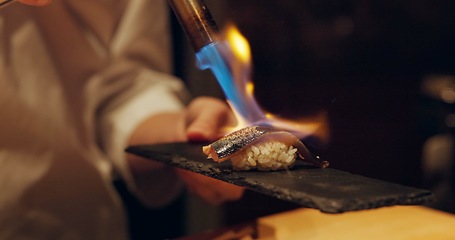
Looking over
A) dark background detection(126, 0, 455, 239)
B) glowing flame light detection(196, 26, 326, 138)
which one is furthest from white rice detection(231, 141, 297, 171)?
dark background detection(126, 0, 455, 239)

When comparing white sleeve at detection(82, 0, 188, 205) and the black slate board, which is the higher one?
white sleeve at detection(82, 0, 188, 205)

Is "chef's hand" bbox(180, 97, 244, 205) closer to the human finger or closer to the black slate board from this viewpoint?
the human finger

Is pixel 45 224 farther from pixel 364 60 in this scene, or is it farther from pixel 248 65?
pixel 364 60

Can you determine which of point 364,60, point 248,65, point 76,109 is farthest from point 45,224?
point 364,60

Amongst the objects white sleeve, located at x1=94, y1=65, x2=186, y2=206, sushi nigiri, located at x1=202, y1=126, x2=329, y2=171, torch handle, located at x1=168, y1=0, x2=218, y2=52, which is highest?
torch handle, located at x1=168, y1=0, x2=218, y2=52

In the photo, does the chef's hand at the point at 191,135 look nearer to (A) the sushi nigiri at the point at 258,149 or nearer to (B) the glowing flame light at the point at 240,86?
(B) the glowing flame light at the point at 240,86

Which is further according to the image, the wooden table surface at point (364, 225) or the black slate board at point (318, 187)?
the wooden table surface at point (364, 225)

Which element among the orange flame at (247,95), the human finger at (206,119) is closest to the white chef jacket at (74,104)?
the human finger at (206,119)
